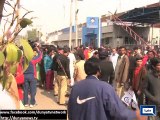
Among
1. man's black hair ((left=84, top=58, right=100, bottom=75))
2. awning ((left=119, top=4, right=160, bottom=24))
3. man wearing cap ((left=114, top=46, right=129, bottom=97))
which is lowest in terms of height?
man wearing cap ((left=114, top=46, right=129, bottom=97))

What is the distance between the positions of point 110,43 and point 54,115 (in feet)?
117

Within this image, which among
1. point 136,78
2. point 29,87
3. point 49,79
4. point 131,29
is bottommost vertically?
point 49,79

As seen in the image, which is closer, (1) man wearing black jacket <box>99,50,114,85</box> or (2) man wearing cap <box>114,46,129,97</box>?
(1) man wearing black jacket <box>99,50,114,85</box>

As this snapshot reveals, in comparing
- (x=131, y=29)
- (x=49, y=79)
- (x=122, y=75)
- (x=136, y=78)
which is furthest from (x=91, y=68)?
(x=131, y=29)

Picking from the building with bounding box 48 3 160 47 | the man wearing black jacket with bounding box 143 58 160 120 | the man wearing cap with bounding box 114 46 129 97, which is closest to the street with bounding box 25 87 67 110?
the man wearing cap with bounding box 114 46 129 97

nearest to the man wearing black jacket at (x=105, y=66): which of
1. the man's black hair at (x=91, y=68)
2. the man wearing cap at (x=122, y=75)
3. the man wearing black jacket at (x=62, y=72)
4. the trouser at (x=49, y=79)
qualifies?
the man wearing cap at (x=122, y=75)

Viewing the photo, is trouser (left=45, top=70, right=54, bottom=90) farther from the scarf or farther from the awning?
the awning

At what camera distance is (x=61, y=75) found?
34.7ft

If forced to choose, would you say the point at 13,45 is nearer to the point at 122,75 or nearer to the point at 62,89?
the point at 122,75

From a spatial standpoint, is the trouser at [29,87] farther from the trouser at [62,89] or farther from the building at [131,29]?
the building at [131,29]

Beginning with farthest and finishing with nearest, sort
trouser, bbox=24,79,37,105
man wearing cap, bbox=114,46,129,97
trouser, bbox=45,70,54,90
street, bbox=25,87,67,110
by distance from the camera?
trouser, bbox=45,70,54,90
street, bbox=25,87,67,110
trouser, bbox=24,79,37,105
man wearing cap, bbox=114,46,129,97

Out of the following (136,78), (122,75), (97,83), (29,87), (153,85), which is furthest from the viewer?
(29,87)

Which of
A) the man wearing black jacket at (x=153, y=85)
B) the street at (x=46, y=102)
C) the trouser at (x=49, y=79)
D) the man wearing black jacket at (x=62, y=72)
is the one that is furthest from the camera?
the trouser at (x=49, y=79)

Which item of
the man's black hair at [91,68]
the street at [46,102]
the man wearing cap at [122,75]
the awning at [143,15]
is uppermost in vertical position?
the awning at [143,15]
